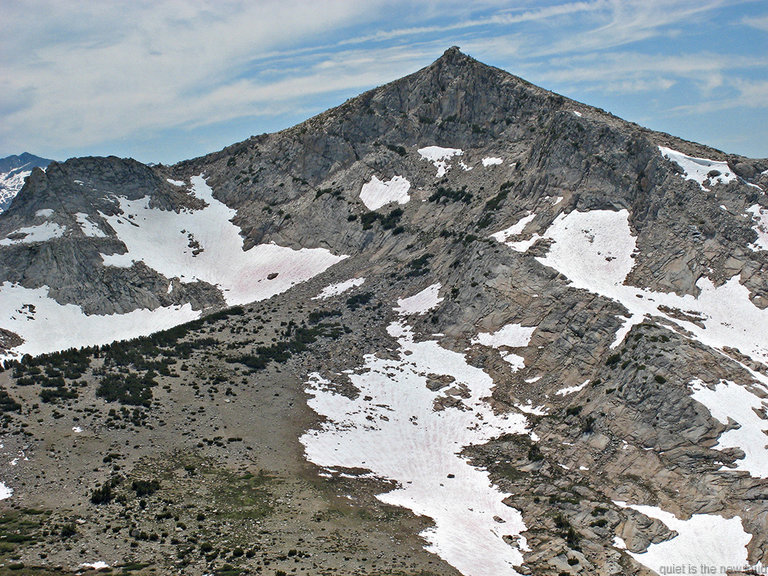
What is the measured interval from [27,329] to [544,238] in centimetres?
6903

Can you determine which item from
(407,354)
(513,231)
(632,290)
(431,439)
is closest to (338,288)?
(407,354)

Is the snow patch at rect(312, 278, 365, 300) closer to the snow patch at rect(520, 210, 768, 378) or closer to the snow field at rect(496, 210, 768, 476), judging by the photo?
the snow field at rect(496, 210, 768, 476)

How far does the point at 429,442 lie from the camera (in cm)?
5494

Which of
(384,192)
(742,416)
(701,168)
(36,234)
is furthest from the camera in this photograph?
(384,192)

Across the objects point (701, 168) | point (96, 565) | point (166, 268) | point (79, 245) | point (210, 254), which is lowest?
point (96, 565)

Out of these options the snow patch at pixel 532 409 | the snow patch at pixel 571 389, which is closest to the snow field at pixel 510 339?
the snow patch at pixel 532 409

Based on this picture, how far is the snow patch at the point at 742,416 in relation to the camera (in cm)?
4278

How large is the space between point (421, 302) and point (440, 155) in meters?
37.2

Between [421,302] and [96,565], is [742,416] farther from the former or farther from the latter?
[96,565]

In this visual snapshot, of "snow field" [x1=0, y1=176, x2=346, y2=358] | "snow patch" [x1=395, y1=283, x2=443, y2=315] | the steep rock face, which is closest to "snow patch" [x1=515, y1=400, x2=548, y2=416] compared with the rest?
"snow patch" [x1=395, y1=283, x2=443, y2=315]

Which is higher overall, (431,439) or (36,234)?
(36,234)

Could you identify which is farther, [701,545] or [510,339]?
[510,339]

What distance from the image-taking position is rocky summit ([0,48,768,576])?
38656mm

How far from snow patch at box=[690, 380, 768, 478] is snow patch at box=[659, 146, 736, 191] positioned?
32.8 meters
